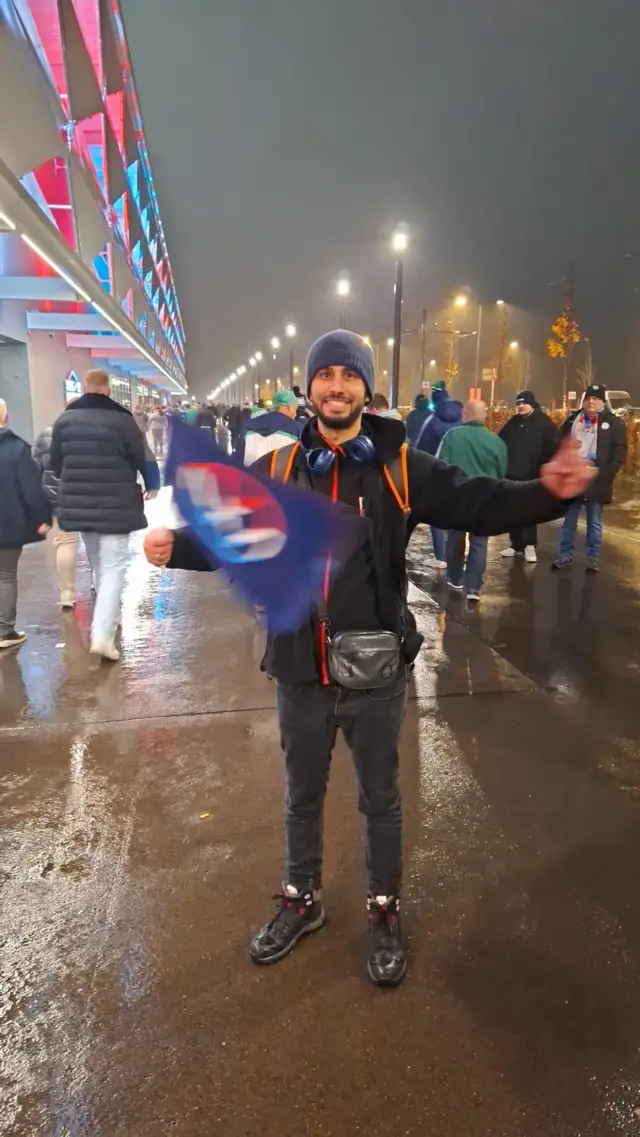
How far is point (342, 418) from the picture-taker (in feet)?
7.16

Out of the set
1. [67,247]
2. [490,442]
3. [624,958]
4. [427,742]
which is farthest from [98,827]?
[67,247]

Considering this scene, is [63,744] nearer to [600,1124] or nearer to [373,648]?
[373,648]

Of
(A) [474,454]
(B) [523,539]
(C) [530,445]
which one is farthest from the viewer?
(B) [523,539]

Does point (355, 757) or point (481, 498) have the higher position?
point (481, 498)

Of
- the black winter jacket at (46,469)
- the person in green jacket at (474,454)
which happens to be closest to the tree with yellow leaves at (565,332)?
the person in green jacket at (474,454)

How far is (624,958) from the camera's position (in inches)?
97.7

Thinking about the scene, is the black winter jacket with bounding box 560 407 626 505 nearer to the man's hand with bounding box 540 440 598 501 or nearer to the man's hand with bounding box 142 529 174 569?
the man's hand with bounding box 540 440 598 501

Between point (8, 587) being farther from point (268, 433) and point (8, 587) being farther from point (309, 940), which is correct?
point (309, 940)

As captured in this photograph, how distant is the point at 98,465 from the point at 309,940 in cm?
370

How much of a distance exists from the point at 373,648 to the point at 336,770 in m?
1.85

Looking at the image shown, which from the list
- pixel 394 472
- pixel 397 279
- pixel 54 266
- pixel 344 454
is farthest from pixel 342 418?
pixel 397 279

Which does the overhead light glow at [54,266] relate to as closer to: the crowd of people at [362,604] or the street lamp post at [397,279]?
the street lamp post at [397,279]

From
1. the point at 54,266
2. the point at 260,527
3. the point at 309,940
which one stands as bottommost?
the point at 309,940

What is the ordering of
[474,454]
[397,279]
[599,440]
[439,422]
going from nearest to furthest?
[474,454] < [439,422] < [599,440] < [397,279]
